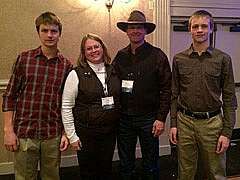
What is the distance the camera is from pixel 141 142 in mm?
2498

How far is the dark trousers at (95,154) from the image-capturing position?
215 centimetres

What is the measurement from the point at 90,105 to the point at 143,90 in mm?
471

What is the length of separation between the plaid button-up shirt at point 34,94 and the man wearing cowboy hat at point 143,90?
1.93ft

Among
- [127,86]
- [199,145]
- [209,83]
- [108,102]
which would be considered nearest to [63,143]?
[108,102]

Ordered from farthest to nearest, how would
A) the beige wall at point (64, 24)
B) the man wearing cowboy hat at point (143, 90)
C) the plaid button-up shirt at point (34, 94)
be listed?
the beige wall at point (64, 24) < the man wearing cowboy hat at point (143, 90) < the plaid button-up shirt at point (34, 94)

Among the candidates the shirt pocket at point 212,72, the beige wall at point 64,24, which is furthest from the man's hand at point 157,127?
the beige wall at point 64,24

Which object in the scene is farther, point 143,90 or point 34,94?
point 143,90

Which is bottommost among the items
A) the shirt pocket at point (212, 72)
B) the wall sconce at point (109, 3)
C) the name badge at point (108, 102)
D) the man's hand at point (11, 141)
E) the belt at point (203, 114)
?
the man's hand at point (11, 141)

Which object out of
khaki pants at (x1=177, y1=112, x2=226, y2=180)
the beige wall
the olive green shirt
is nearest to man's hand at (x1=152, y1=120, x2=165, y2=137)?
khaki pants at (x1=177, y1=112, x2=226, y2=180)

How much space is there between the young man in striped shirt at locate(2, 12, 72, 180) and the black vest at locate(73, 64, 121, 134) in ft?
0.44

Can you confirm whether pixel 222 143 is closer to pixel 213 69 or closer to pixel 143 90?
pixel 213 69

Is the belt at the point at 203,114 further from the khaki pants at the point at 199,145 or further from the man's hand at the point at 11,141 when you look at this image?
the man's hand at the point at 11,141

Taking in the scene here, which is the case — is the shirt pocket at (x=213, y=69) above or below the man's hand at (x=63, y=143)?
above

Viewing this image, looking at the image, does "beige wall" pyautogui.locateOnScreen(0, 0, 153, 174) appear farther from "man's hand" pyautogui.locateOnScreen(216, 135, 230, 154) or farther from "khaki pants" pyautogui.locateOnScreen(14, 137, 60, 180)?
"man's hand" pyautogui.locateOnScreen(216, 135, 230, 154)
